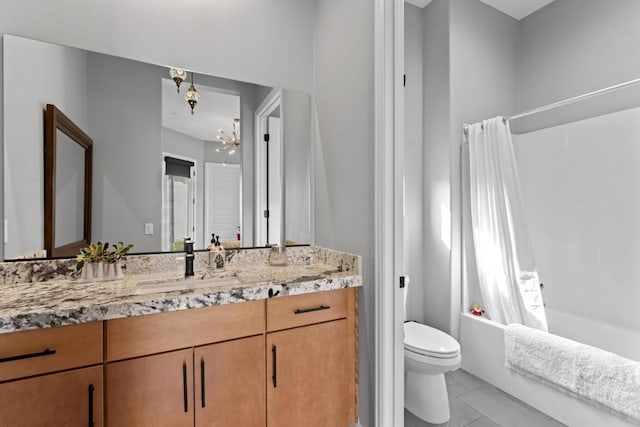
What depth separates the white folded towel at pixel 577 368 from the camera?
151 cm

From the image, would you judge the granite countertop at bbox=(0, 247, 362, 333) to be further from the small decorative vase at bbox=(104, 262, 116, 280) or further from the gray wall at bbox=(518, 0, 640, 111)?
the gray wall at bbox=(518, 0, 640, 111)

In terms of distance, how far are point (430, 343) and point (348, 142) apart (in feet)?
4.30

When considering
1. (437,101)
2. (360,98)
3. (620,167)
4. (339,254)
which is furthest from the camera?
(437,101)

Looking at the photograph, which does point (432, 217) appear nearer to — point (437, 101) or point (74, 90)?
point (437, 101)

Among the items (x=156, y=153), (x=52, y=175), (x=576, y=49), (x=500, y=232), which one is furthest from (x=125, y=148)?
(x=576, y=49)

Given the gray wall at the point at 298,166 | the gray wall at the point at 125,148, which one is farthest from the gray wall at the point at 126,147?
the gray wall at the point at 298,166

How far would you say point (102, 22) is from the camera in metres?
1.43

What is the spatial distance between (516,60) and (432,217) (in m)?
1.77

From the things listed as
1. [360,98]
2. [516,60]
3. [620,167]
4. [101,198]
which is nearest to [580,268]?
[620,167]

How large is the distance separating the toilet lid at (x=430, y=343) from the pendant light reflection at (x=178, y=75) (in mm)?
1965

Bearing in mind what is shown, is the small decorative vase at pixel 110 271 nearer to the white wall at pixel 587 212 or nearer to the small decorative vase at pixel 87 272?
the small decorative vase at pixel 87 272

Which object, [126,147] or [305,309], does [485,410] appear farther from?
[126,147]

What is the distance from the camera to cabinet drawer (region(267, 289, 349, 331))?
126cm

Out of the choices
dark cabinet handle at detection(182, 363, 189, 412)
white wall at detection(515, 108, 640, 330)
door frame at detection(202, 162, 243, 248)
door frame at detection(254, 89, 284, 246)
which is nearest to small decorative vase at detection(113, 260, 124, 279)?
door frame at detection(202, 162, 243, 248)
